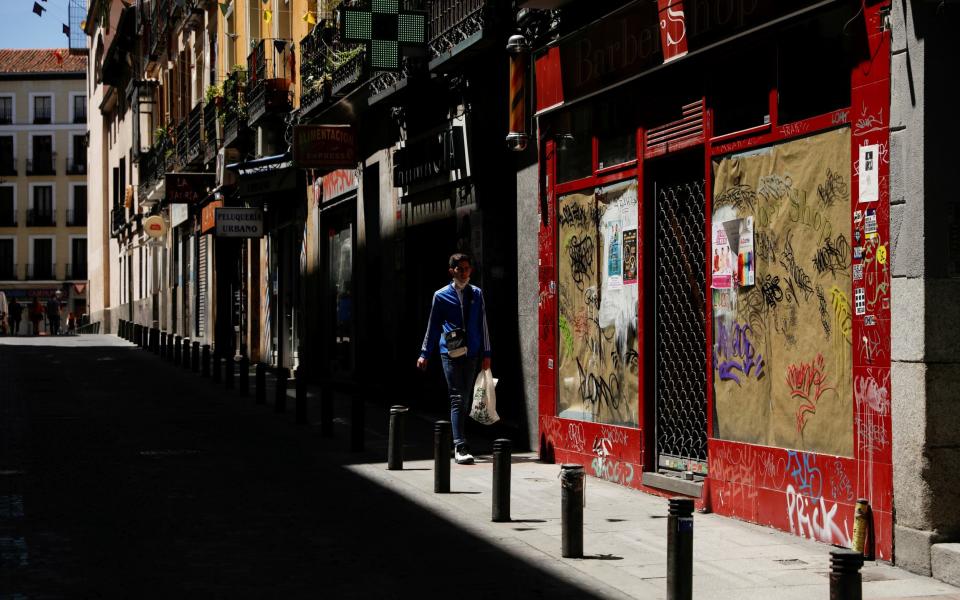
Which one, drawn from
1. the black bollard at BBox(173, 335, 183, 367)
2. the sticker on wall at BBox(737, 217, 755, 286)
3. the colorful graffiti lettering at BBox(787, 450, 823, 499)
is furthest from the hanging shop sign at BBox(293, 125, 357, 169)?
the colorful graffiti lettering at BBox(787, 450, 823, 499)

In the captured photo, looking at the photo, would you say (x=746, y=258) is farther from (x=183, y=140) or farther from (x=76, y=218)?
(x=76, y=218)

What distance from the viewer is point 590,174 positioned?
12.0 metres

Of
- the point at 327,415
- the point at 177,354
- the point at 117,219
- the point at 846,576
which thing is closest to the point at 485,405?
the point at 327,415

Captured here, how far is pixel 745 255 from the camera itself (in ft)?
30.8

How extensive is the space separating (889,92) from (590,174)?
4.45 meters

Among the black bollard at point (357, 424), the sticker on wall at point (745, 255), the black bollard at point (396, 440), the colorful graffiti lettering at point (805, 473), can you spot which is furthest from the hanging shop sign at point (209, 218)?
the colorful graffiti lettering at point (805, 473)

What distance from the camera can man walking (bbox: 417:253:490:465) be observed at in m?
12.7

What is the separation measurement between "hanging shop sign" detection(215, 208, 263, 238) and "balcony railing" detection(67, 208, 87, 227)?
6453 cm

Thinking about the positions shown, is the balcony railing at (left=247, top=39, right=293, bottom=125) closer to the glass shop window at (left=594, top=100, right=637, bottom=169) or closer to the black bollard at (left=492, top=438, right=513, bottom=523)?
the glass shop window at (left=594, top=100, right=637, bottom=169)

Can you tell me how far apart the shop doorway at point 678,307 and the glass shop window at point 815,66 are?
1434mm

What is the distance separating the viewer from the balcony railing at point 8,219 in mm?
88500

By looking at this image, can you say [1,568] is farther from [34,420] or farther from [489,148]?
[34,420]

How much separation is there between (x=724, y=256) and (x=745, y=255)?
316mm

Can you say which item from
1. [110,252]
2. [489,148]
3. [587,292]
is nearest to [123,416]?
[489,148]
